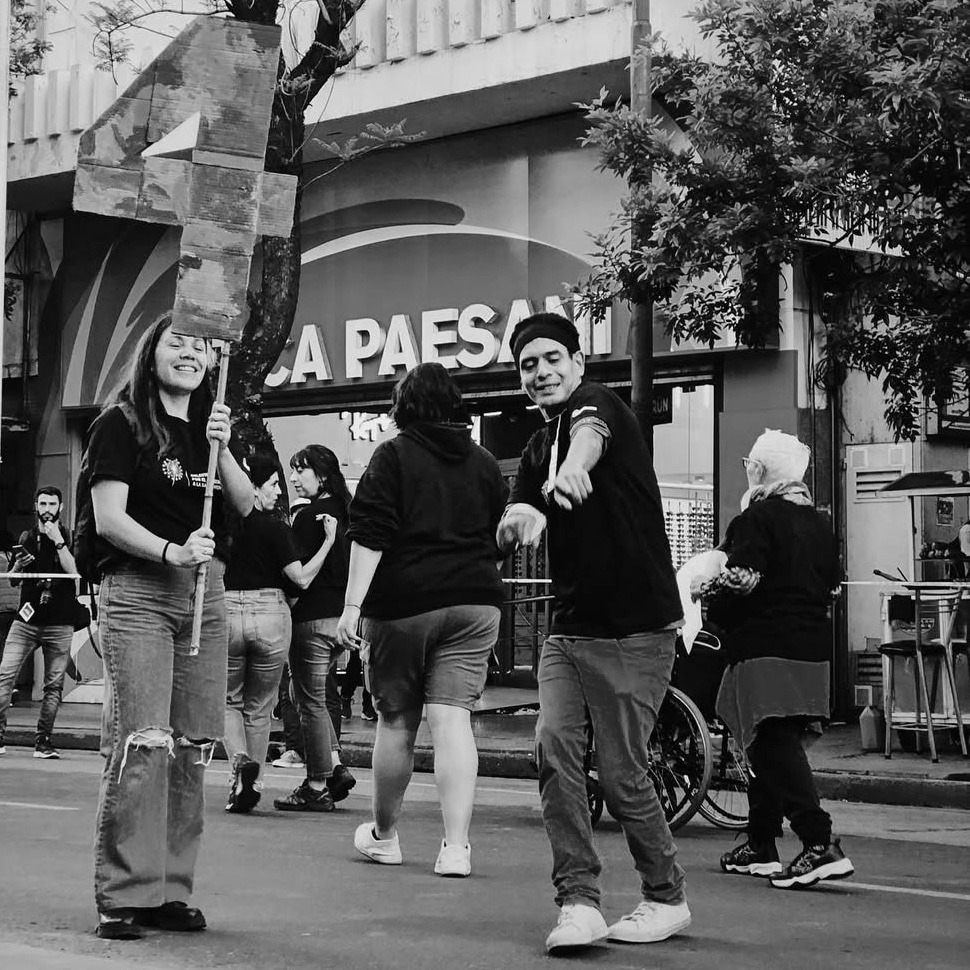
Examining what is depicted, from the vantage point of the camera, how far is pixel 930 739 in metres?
12.2

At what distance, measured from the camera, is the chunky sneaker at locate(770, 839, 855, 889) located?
6.86 metres

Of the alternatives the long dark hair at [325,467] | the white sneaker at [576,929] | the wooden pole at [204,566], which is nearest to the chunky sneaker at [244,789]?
the long dark hair at [325,467]

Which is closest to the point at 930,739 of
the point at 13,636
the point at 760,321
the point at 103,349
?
the point at 760,321

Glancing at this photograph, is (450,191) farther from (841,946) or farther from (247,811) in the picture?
(841,946)

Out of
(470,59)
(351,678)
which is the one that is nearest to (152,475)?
(351,678)

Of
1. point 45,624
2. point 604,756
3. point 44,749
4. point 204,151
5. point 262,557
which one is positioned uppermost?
point 204,151

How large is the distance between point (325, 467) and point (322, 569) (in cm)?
67

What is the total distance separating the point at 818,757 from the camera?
12750mm

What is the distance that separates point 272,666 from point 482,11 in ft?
31.3

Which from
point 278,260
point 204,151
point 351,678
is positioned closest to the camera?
point 204,151

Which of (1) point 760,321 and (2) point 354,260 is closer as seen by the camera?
(1) point 760,321

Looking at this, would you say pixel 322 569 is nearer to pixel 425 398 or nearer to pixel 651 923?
pixel 425 398

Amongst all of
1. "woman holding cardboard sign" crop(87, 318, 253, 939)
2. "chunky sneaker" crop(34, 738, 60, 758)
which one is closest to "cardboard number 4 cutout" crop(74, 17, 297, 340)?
"woman holding cardboard sign" crop(87, 318, 253, 939)

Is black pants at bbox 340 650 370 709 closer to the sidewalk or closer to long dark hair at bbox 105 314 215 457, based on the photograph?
the sidewalk
